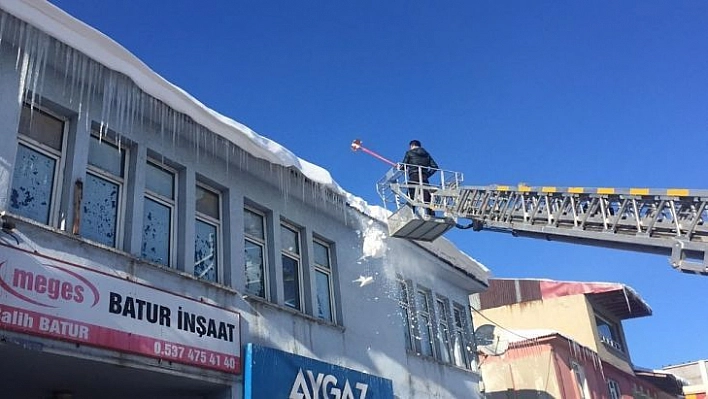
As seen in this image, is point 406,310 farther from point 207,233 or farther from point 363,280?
point 207,233

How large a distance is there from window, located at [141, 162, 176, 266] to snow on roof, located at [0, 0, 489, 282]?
95 centimetres

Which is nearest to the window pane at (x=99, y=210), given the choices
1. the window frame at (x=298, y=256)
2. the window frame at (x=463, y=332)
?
the window frame at (x=298, y=256)

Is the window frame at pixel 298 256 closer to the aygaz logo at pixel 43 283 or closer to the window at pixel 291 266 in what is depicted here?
the window at pixel 291 266

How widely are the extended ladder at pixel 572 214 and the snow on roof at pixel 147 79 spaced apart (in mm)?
1596

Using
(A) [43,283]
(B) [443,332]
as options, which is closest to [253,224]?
(A) [43,283]

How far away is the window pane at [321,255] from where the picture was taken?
37.9 feet

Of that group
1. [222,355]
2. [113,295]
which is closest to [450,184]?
[222,355]

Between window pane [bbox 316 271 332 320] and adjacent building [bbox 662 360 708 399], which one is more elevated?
adjacent building [bbox 662 360 708 399]

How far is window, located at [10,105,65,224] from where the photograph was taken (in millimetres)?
7035

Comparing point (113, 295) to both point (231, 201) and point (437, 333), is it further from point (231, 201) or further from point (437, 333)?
point (437, 333)

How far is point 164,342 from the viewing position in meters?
7.58

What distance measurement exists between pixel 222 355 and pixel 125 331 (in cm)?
151

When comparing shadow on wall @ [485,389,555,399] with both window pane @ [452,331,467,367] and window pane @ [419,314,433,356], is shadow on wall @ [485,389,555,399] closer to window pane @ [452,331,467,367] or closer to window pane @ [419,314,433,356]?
window pane @ [452,331,467,367]

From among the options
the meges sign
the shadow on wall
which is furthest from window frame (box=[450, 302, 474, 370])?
the shadow on wall
